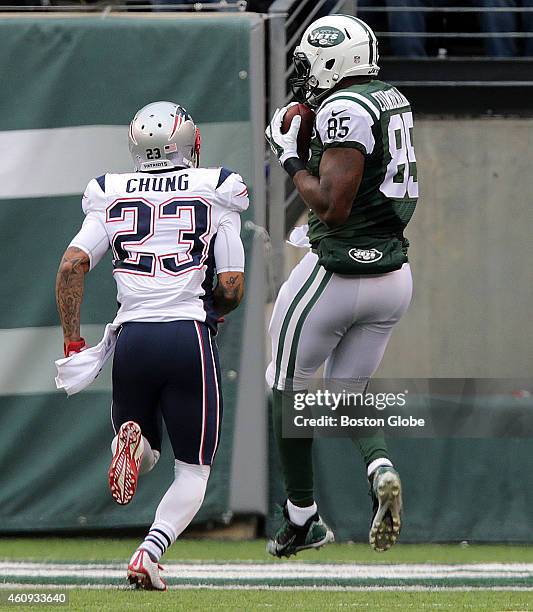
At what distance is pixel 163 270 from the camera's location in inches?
217

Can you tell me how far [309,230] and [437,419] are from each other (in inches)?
106

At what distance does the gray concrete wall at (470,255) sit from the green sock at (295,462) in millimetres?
2923

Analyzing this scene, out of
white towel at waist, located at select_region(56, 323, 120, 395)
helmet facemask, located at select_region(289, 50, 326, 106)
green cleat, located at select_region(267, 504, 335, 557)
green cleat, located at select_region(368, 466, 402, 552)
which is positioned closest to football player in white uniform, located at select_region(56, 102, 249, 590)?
white towel at waist, located at select_region(56, 323, 120, 395)

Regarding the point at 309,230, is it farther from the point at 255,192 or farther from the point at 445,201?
the point at 445,201

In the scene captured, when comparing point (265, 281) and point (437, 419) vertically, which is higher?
point (265, 281)

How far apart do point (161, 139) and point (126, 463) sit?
1.24 meters

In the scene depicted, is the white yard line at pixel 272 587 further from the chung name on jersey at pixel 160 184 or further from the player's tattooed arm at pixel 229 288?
the chung name on jersey at pixel 160 184

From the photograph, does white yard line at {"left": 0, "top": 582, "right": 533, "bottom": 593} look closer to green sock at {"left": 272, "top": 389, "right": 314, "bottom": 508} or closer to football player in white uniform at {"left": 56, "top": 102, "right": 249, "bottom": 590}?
football player in white uniform at {"left": 56, "top": 102, "right": 249, "bottom": 590}

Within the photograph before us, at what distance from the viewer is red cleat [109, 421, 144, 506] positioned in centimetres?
512

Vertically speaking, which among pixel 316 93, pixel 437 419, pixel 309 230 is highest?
pixel 316 93

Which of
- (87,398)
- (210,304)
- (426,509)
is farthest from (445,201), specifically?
(210,304)

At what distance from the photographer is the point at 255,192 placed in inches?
302

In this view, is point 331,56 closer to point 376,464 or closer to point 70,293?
point 70,293

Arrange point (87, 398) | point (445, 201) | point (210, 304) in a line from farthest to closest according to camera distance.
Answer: point (445, 201), point (87, 398), point (210, 304)
